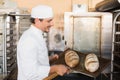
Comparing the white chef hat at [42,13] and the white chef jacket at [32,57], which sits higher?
the white chef hat at [42,13]

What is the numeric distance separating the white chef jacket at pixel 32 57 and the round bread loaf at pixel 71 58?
274mm

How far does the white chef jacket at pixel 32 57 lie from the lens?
1.78m

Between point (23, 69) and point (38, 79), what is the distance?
0.14 m

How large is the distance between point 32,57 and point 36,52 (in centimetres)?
7

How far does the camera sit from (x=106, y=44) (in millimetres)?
3500

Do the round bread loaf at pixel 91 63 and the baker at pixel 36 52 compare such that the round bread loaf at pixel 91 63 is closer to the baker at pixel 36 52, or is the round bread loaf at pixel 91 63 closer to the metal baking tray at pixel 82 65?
the metal baking tray at pixel 82 65

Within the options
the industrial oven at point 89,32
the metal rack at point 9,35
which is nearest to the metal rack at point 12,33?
the metal rack at point 9,35

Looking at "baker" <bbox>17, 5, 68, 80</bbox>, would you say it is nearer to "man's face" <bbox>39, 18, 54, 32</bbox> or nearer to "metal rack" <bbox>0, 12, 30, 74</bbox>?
"man's face" <bbox>39, 18, 54, 32</bbox>

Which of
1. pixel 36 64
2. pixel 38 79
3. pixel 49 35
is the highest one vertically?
pixel 49 35

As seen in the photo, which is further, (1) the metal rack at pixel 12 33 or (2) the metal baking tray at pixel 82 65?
(1) the metal rack at pixel 12 33

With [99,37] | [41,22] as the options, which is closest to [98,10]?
[99,37]

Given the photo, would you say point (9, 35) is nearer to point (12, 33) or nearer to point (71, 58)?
point (12, 33)

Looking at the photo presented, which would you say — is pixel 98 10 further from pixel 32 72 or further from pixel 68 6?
pixel 32 72

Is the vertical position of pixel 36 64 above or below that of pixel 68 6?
below
